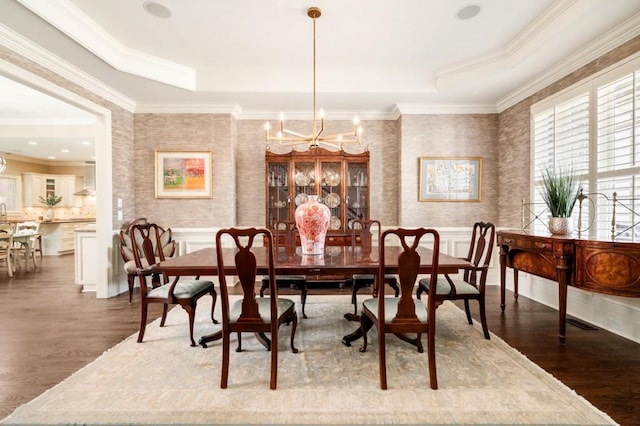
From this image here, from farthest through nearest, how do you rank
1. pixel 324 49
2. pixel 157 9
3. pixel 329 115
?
pixel 329 115 → pixel 324 49 → pixel 157 9

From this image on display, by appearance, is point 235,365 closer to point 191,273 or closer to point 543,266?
point 191,273

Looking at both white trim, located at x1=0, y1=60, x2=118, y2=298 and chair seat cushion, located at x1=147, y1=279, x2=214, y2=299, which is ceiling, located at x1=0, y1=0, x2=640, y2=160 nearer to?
white trim, located at x1=0, y1=60, x2=118, y2=298

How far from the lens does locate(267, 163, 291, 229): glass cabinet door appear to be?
14.7 ft

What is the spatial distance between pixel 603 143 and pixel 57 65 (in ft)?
17.6

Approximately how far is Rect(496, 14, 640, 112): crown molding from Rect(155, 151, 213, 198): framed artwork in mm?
4289

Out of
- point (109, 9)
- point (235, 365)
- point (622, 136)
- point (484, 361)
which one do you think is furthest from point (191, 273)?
point (622, 136)

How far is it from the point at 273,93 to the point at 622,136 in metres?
3.61

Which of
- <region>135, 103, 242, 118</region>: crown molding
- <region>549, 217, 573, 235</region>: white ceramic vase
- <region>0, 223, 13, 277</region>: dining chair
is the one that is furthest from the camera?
<region>0, 223, 13, 277</region>: dining chair

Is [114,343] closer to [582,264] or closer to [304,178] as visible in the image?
[304,178]

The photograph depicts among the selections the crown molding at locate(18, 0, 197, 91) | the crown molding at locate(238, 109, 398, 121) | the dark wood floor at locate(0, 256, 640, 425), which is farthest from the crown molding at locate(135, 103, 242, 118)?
the dark wood floor at locate(0, 256, 640, 425)

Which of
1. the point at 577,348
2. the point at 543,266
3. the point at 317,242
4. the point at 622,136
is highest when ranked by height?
the point at 622,136

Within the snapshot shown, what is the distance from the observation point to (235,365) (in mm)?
2100

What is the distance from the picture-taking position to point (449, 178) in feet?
14.6

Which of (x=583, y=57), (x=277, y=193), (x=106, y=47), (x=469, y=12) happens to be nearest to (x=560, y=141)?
(x=583, y=57)
